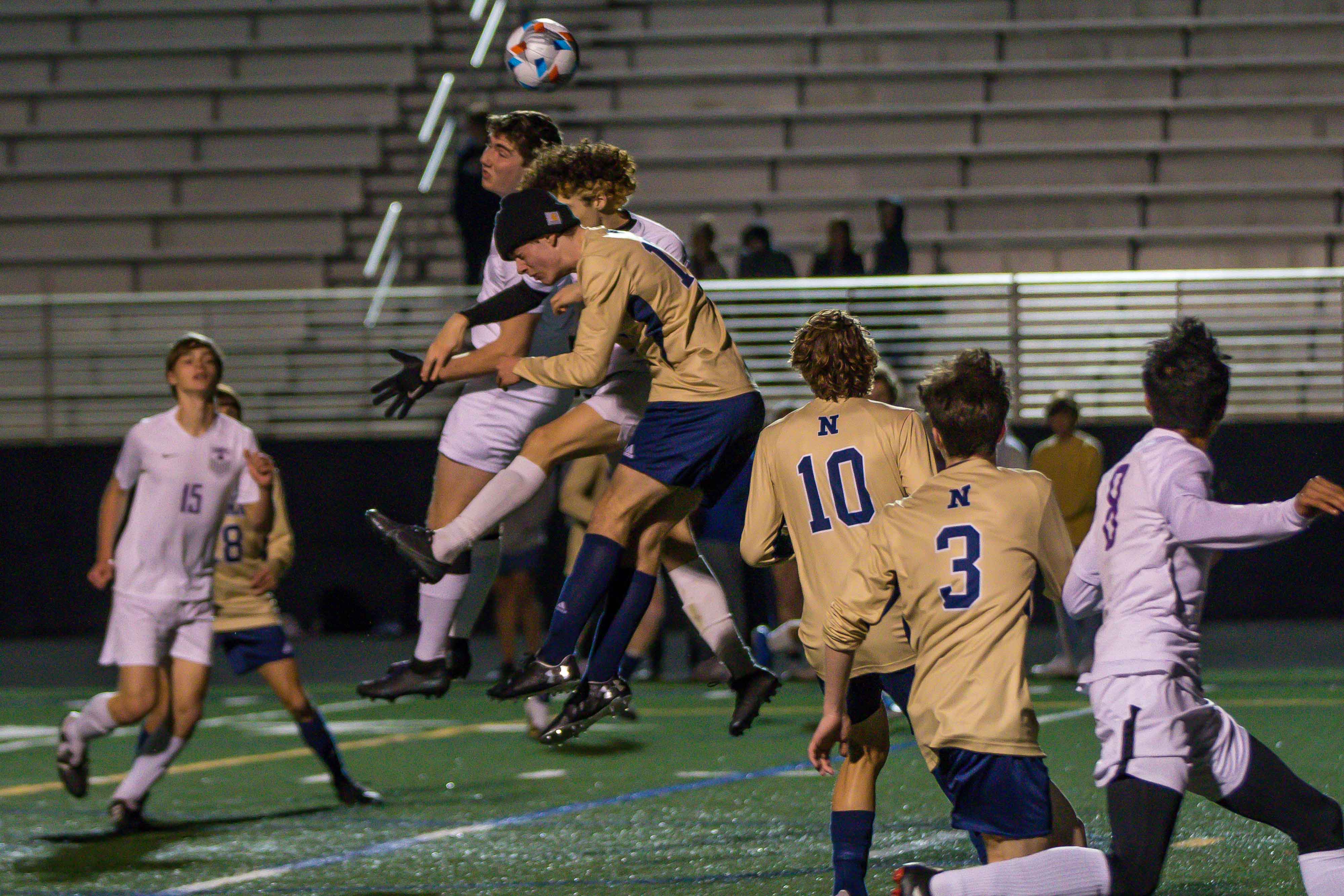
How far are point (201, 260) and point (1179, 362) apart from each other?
15.1 m

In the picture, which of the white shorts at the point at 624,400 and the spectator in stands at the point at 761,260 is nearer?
the white shorts at the point at 624,400

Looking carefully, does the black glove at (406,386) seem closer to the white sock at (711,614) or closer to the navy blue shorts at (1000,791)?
the white sock at (711,614)

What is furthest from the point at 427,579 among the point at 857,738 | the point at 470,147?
the point at 470,147

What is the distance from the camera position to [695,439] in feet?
20.6

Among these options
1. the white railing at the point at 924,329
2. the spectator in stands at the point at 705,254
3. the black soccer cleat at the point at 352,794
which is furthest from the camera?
the white railing at the point at 924,329

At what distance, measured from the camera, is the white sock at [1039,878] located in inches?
→ 182

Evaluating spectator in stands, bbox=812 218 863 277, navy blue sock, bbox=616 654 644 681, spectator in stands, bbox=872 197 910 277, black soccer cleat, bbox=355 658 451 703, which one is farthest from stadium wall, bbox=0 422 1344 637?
black soccer cleat, bbox=355 658 451 703

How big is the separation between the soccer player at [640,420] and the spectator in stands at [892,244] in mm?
9236

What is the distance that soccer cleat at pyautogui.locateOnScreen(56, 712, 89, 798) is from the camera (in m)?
8.19

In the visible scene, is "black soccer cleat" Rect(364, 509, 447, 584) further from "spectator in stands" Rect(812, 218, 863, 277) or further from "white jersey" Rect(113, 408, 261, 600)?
"spectator in stands" Rect(812, 218, 863, 277)

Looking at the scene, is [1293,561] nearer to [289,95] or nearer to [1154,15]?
[1154,15]

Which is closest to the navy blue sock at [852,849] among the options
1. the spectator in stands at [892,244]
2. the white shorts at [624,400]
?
the white shorts at [624,400]

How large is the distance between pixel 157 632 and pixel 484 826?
1.63 meters

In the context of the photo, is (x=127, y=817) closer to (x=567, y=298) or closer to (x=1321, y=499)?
(x=567, y=298)
